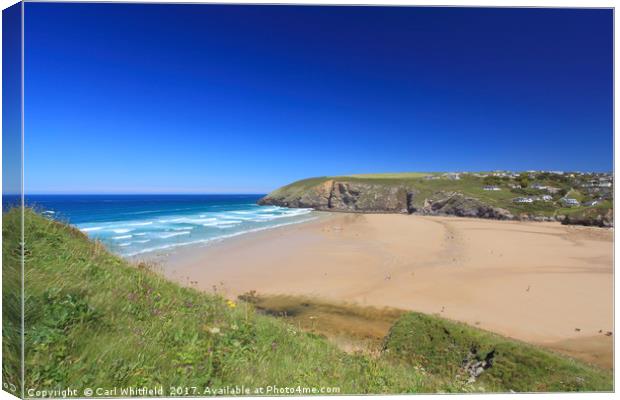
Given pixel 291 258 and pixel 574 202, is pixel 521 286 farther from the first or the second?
pixel 574 202

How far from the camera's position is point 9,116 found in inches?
122

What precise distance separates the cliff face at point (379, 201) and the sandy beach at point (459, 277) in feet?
75.3

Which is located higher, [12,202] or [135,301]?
[12,202]

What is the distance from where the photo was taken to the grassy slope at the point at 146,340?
8.01 ft

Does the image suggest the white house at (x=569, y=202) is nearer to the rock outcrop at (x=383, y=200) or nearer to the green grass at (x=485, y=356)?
the rock outcrop at (x=383, y=200)

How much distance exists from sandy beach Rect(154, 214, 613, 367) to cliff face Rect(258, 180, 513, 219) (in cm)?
Answer: 2294

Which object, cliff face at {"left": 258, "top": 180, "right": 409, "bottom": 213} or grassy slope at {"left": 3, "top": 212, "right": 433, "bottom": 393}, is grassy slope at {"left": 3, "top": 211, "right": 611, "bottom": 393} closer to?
grassy slope at {"left": 3, "top": 212, "right": 433, "bottom": 393}

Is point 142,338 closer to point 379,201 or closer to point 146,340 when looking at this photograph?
point 146,340

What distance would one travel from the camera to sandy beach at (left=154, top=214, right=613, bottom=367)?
25.7 feet

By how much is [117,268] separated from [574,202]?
27.3 meters

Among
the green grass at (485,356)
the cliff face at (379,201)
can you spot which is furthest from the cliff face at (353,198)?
the green grass at (485,356)

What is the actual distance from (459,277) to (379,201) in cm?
4447

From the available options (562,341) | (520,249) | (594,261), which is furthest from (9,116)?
(520,249)

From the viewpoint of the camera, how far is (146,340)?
109 inches
